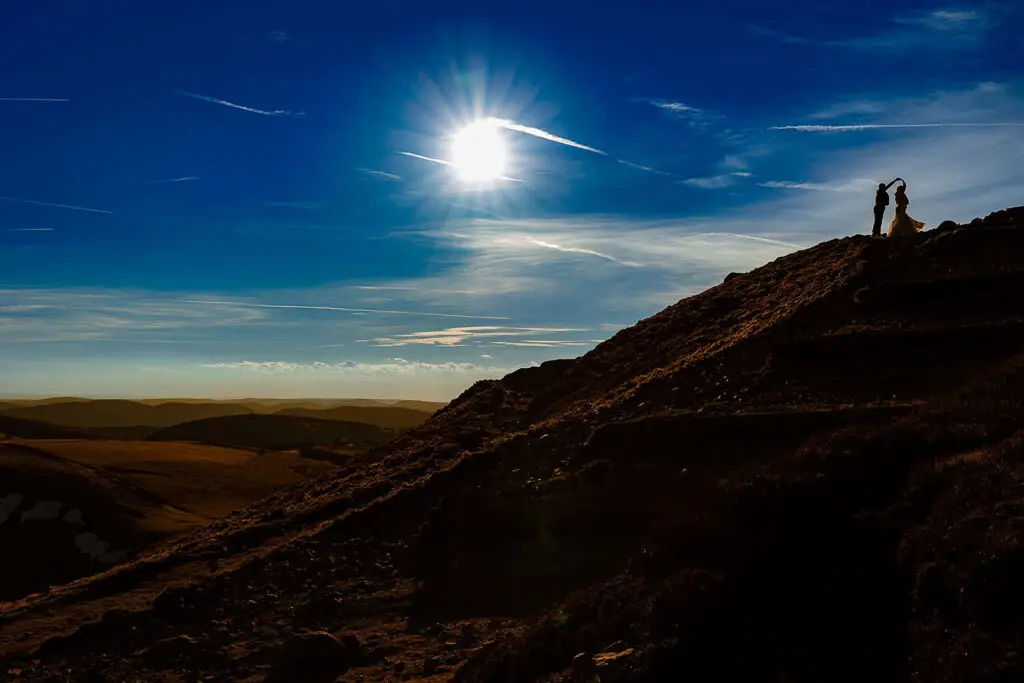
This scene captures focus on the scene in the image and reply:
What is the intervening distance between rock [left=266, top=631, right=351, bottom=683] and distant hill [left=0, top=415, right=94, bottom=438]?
4155 inches

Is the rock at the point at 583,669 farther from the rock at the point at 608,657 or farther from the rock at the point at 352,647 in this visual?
the rock at the point at 352,647

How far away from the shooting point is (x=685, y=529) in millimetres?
9477

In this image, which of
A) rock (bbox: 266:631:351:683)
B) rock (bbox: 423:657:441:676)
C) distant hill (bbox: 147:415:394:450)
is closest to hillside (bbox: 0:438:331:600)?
rock (bbox: 266:631:351:683)

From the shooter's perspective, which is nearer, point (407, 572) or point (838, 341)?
point (407, 572)

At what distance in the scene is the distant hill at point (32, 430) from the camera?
100700 millimetres

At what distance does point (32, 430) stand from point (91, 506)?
77996 millimetres

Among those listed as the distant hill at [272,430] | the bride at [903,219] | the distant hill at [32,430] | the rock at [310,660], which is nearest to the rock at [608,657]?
the rock at [310,660]

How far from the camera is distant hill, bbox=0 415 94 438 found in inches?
3965

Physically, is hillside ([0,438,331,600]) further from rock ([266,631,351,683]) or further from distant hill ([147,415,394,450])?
distant hill ([147,415,394,450])

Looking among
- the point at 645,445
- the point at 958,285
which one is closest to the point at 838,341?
the point at 958,285

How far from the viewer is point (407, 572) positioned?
16.1 m

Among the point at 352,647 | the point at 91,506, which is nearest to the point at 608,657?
the point at 352,647

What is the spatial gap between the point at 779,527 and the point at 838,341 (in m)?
12.0

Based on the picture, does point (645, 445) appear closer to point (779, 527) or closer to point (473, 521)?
point (473, 521)
